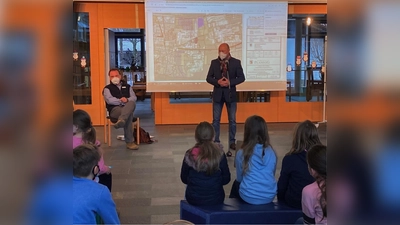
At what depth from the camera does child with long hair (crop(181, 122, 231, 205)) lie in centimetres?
255

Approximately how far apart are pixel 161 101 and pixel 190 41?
4.19ft

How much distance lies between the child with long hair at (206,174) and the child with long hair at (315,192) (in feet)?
2.33

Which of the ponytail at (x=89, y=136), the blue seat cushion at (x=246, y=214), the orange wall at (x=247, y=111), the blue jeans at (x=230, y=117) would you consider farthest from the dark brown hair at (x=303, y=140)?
the orange wall at (x=247, y=111)

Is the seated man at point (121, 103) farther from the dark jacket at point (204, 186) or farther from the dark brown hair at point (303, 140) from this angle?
the dark brown hair at point (303, 140)

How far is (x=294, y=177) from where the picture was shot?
253 centimetres

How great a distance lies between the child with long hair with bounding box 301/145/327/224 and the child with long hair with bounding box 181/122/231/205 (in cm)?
71

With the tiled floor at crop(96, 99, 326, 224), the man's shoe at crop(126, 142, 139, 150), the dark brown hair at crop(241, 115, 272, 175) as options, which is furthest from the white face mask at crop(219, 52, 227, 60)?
the dark brown hair at crop(241, 115, 272, 175)

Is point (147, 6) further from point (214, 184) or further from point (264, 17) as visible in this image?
point (214, 184)

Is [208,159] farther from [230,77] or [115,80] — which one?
[115,80]

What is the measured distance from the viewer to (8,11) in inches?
16.2

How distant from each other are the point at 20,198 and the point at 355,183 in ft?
1.25

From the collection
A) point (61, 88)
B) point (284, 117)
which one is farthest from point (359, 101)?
point (284, 117)

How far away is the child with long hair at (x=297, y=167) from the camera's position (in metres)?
2.48

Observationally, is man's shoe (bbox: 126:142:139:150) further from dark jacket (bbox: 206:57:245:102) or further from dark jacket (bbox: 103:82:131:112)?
dark jacket (bbox: 206:57:245:102)
